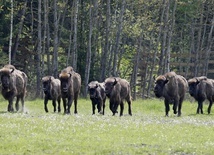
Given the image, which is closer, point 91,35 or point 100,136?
point 100,136

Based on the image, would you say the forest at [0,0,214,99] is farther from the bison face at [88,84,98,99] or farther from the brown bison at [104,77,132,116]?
the brown bison at [104,77,132,116]

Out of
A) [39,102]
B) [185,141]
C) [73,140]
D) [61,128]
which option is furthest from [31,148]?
[39,102]

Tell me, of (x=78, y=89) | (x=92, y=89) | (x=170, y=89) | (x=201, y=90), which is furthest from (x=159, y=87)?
(x=201, y=90)

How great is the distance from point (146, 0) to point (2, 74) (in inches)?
910

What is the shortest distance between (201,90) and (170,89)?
6103 mm

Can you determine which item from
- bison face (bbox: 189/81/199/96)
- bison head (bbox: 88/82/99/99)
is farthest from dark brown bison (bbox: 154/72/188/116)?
bison face (bbox: 189/81/199/96)

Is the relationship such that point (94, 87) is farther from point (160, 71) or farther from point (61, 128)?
point (160, 71)

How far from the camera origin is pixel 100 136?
1920cm

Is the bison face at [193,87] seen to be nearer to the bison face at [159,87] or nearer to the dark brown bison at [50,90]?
the bison face at [159,87]

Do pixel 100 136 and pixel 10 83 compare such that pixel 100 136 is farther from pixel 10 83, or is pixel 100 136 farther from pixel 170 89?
pixel 170 89

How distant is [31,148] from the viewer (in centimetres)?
1719

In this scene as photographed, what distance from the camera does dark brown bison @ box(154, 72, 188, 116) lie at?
30.0m

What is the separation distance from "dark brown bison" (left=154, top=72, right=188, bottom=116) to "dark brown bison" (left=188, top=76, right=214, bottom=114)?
424 centimetres

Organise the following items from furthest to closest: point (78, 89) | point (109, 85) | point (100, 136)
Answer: point (78, 89), point (109, 85), point (100, 136)
